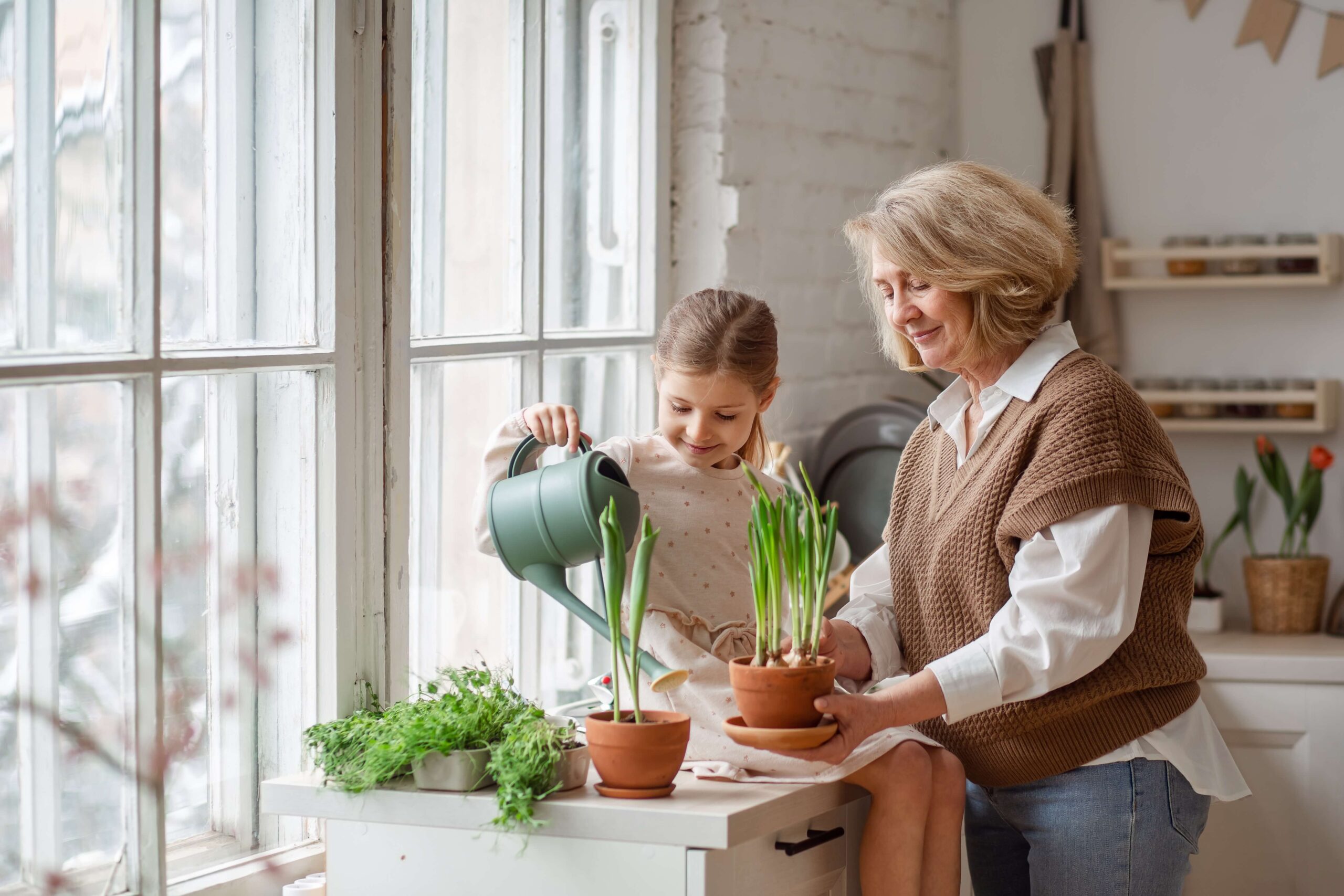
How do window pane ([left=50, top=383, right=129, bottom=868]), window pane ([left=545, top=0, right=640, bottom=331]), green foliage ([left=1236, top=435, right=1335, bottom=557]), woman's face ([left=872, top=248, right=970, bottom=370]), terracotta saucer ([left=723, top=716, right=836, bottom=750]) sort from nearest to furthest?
1. terracotta saucer ([left=723, top=716, right=836, bottom=750])
2. window pane ([left=50, top=383, right=129, bottom=868])
3. woman's face ([left=872, top=248, right=970, bottom=370])
4. window pane ([left=545, top=0, right=640, bottom=331])
5. green foliage ([left=1236, top=435, right=1335, bottom=557])

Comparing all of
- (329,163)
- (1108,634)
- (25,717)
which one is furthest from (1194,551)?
(25,717)

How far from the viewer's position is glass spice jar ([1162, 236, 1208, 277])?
10.4ft

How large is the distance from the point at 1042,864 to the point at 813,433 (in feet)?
4.57

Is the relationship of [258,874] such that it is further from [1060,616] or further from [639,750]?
[1060,616]

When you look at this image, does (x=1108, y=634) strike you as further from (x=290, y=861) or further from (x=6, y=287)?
(x=6, y=287)

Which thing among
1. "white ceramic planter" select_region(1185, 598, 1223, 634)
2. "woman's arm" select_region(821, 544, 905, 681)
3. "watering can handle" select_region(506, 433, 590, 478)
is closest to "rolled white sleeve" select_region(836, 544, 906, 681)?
"woman's arm" select_region(821, 544, 905, 681)

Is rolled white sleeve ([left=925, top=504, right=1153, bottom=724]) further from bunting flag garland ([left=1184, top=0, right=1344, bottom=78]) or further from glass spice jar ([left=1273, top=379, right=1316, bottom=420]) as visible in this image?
bunting flag garland ([left=1184, top=0, right=1344, bottom=78])

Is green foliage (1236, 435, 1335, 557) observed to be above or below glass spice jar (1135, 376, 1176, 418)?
below

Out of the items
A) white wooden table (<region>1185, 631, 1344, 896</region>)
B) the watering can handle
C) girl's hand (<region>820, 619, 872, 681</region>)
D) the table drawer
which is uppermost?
the watering can handle

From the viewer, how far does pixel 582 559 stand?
1632 mm

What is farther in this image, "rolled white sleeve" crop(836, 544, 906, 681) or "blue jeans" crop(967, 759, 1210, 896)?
"rolled white sleeve" crop(836, 544, 906, 681)

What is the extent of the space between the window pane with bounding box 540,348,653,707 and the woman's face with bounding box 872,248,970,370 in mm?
800

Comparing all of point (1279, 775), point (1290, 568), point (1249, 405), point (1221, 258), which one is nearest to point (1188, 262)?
point (1221, 258)

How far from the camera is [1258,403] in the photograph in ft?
10.3
